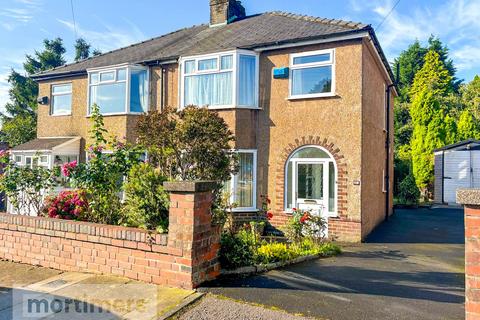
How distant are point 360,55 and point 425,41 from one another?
1370 inches

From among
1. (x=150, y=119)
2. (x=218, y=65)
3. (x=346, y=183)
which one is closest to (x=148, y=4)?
(x=218, y=65)

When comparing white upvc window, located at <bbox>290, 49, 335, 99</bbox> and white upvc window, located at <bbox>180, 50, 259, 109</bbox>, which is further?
white upvc window, located at <bbox>180, 50, 259, 109</bbox>

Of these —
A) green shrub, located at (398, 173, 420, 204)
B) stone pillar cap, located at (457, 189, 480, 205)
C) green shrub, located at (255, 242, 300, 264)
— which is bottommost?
green shrub, located at (255, 242, 300, 264)

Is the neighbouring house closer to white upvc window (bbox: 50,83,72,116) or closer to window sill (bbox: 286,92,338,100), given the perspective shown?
window sill (bbox: 286,92,338,100)

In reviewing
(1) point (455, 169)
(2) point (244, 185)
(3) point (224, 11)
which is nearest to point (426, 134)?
(1) point (455, 169)

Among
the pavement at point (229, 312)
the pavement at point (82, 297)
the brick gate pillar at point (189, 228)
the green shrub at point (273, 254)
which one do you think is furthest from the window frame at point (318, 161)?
the pavement at point (82, 297)

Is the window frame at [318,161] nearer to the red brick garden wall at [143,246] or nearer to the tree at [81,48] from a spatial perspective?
the red brick garden wall at [143,246]

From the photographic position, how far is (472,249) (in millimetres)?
3191

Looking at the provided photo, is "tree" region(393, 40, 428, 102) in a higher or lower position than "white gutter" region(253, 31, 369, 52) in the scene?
higher

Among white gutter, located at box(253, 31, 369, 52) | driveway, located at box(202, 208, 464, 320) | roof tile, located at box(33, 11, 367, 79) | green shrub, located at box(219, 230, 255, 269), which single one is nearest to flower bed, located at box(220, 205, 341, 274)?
green shrub, located at box(219, 230, 255, 269)

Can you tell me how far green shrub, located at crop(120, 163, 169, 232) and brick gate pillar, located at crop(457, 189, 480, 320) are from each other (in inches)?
141

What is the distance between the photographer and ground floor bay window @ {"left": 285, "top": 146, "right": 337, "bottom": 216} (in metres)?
9.53

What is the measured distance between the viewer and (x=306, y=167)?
32.6ft

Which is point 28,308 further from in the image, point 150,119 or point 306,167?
point 306,167
